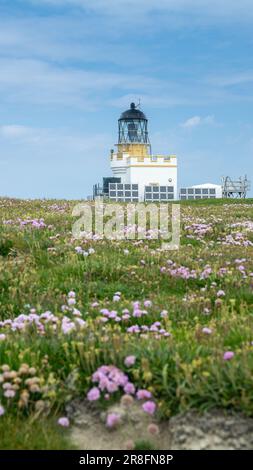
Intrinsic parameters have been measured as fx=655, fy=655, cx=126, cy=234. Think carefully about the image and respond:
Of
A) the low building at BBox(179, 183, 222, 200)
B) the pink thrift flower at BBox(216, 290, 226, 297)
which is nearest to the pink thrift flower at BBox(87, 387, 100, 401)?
the pink thrift flower at BBox(216, 290, 226, 297)

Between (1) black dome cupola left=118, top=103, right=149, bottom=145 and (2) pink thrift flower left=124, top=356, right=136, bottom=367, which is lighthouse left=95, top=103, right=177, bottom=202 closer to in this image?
(1) black dome cupola left=118, top=103, right=149, bottom=145

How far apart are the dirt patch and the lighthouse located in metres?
79.1

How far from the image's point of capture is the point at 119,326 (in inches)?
308

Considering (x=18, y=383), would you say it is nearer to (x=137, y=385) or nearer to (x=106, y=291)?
(x=137, y=385)

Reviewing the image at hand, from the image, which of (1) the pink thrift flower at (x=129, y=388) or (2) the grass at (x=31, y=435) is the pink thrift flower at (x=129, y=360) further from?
(2) the grass at (x=31, y=435)

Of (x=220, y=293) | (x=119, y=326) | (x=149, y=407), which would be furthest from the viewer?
(x=220, y=293)

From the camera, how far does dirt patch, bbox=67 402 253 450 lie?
18.6 ft

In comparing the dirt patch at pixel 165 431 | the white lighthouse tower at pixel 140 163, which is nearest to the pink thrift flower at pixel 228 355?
the dirt patch at pixel 165 431

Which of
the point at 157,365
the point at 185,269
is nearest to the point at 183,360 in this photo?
the point at 157,365

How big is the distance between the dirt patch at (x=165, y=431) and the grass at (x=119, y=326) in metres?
0.11

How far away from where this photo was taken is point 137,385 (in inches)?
245

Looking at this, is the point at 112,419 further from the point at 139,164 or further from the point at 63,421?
the point at 139,164

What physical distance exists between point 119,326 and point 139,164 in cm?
8838

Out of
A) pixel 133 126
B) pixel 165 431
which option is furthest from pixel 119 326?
pixel 133 126
